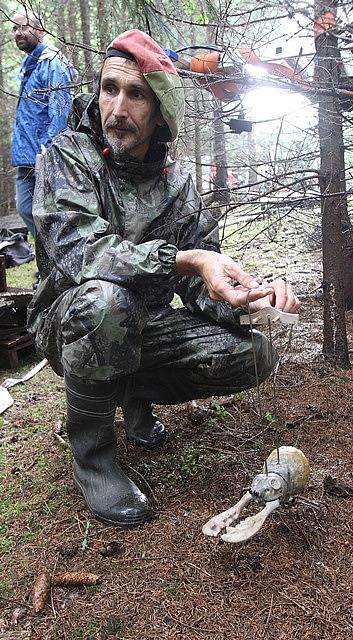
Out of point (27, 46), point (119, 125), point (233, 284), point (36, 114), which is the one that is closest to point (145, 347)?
point (233, 284)

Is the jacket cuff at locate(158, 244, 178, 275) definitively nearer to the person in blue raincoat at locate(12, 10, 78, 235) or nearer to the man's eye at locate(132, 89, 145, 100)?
the man's eye at locate(132, 89, 145, 100)

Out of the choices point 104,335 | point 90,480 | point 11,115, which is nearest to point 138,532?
point 90,480

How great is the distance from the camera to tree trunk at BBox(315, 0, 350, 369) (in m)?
3.26

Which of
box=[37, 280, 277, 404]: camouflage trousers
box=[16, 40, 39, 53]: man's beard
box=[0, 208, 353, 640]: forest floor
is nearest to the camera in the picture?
box=[0, 208, 353, 640]: forest floor

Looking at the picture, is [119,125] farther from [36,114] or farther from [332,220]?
[36,114]

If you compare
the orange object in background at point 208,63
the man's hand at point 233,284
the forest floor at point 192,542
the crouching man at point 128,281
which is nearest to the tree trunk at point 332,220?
the forest floor at point 192,542

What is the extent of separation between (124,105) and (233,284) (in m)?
0.94

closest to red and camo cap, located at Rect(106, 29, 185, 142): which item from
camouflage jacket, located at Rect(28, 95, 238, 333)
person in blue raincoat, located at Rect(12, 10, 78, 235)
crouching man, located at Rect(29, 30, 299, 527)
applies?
crouching man, located at Rect(29, 30, 299, 527)

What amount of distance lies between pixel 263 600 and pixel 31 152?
4.92 m

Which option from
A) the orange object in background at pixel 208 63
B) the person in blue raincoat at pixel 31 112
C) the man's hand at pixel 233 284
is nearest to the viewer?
the man's hand at pixel 233 284

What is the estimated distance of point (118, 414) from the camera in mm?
3340

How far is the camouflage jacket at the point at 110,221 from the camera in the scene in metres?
2.02

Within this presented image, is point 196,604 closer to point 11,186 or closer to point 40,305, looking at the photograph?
point 40,305

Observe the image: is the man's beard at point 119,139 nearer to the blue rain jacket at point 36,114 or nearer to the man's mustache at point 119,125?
the man's mustache at point 119,125
